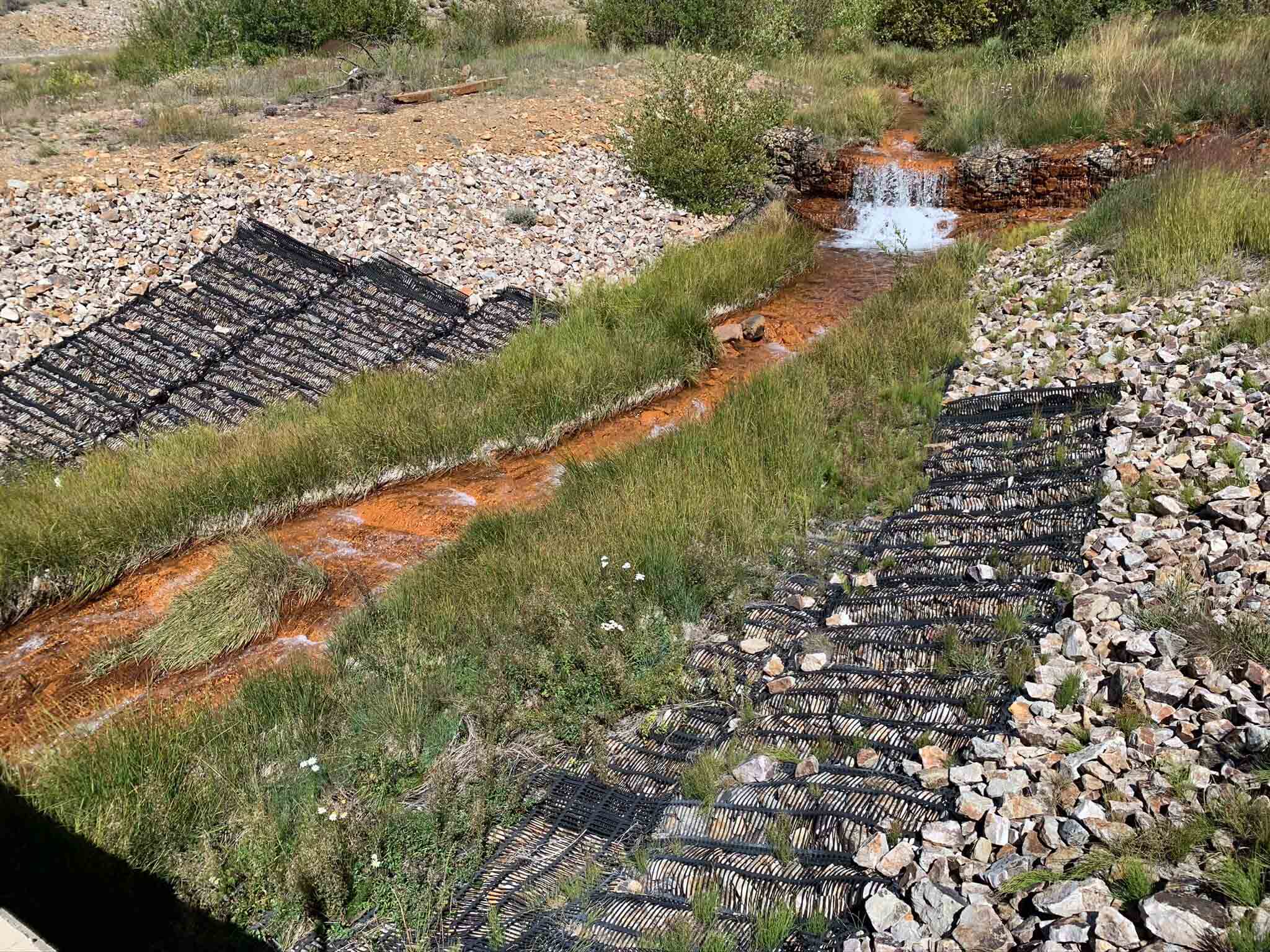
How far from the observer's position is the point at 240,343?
866 cm

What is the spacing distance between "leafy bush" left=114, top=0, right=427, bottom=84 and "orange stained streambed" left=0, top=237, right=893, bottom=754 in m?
13.8

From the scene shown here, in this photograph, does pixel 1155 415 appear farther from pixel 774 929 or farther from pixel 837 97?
pixel 837 97

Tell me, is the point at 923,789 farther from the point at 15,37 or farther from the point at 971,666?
the point at 15,37

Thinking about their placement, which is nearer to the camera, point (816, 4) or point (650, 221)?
point (650, 221)

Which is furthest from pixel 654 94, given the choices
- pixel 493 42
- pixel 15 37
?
pixel 15 37

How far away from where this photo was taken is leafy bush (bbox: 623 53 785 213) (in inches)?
499

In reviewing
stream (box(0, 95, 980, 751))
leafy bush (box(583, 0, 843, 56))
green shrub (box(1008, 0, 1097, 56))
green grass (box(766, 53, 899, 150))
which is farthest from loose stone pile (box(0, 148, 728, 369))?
green shrub (box(1008, 0, 1097, 56))

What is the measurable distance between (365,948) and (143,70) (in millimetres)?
19420

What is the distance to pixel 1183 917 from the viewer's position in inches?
105

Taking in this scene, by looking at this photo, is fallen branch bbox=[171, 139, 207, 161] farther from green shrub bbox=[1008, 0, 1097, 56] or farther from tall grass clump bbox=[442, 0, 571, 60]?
green shrub bbox=[1008, 0, 1097, 56]

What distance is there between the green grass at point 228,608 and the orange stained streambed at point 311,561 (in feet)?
0.25

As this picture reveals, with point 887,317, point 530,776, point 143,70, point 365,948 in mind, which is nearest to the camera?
point 365,948

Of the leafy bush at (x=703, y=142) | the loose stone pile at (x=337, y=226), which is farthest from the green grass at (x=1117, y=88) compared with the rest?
the loose stone pile at (x=337, y=226)

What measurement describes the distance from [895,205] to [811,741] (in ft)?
38.4
